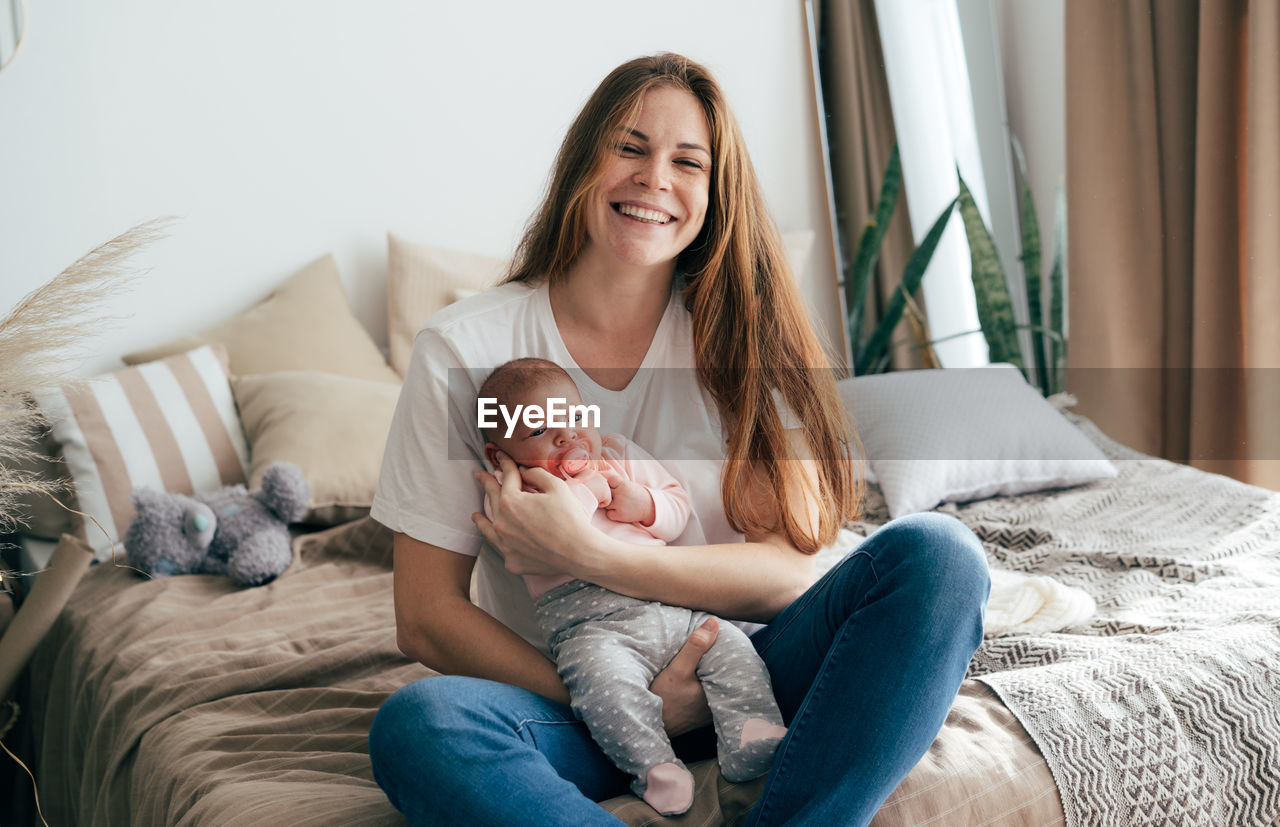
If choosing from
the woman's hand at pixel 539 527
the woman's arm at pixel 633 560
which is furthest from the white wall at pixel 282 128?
the woman's hand at pixel 539 527

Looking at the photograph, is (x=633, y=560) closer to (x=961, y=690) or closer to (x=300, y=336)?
(x=961, y=690)

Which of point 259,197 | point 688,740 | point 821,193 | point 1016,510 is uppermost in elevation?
point 259,197

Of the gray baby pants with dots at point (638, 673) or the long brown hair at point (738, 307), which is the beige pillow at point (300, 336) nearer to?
the long brown hair at point (738, 307)

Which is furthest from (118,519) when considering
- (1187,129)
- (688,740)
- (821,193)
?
(1187,129)

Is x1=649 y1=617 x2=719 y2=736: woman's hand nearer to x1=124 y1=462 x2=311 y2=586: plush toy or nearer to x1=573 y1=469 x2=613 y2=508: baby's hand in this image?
x1=573 y1=469 x2=613 y2=508: baby's hand

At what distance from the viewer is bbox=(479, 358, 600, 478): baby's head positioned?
1.15 meters

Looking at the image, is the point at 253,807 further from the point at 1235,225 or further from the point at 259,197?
the point at 1235,225

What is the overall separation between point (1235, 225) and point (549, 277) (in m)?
1.93

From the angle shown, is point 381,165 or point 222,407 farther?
point 381,165

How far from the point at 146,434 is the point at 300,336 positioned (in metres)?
0.43

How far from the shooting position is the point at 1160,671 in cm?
114

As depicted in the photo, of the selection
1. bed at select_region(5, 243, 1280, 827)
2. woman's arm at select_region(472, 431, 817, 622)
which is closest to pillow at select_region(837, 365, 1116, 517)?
bed at select_region(5, 243, 1280, 827)

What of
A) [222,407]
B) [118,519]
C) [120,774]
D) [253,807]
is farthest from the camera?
[222,407]

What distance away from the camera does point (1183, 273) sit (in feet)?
8.53
